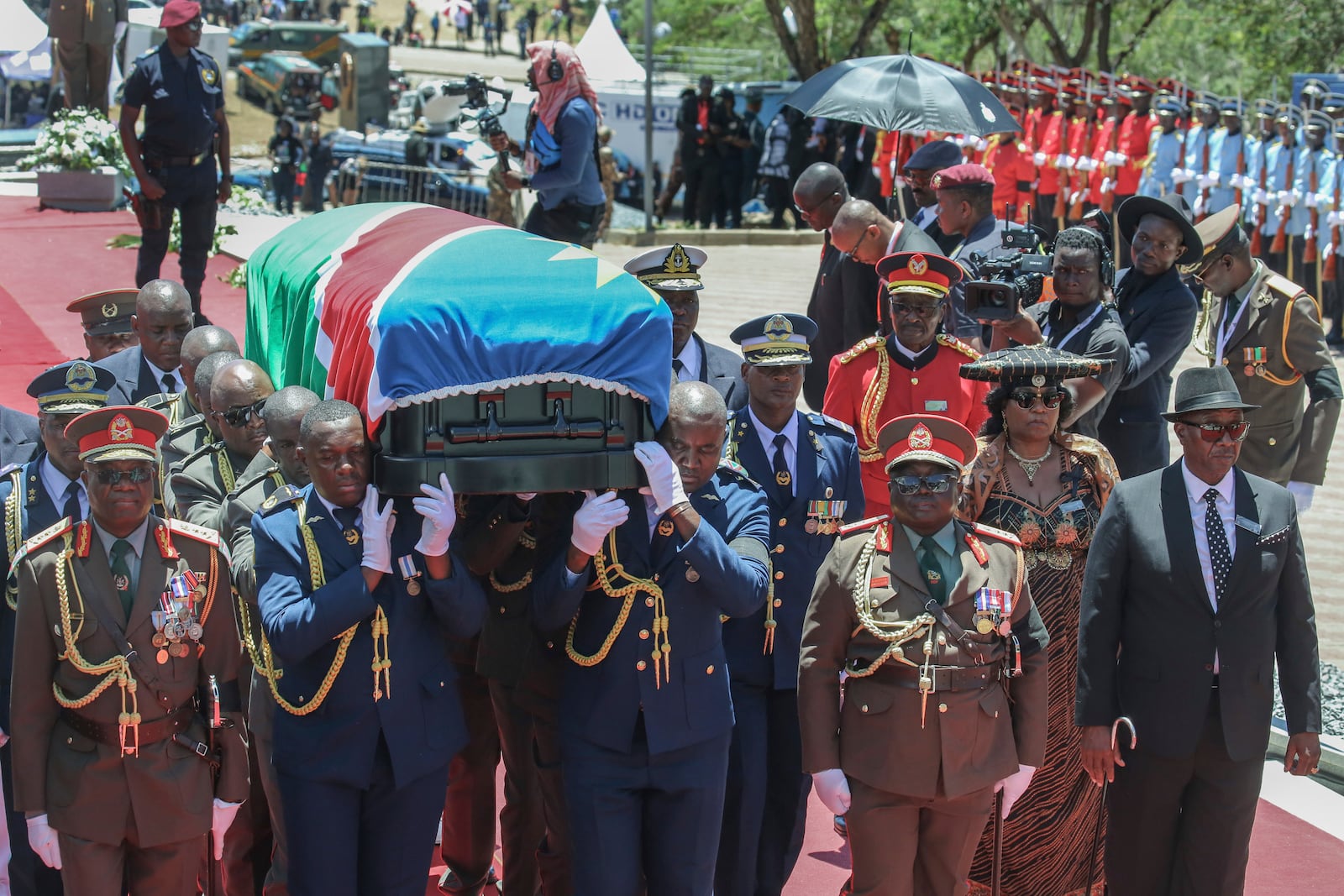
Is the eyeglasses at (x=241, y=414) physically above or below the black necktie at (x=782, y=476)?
above

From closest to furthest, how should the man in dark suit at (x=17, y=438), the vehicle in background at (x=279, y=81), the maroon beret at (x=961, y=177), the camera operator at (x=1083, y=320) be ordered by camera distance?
1. the man in dark suit at (x=17, y=438)
2. the camera operator at (x=1083, y=320)
3. the maroon beret at (x=961, y=177)
4. the vehicle in background at (x=279, y=81)

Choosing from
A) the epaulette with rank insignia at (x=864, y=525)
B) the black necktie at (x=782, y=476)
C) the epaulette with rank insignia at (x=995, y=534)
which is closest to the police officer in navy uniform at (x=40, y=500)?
the black necktie at (x=782, y=476)

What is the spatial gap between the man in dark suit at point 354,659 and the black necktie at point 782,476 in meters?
1.19

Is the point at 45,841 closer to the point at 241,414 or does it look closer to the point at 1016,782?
the point at 241,414

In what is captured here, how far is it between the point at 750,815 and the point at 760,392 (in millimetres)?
1261

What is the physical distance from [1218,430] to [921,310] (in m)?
1.36

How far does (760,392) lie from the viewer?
4938 millimetres

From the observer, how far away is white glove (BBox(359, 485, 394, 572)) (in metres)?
3.93

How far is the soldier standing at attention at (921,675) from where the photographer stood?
418 centimetres

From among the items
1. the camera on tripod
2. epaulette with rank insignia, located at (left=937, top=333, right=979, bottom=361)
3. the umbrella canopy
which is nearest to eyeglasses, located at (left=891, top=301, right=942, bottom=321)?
epaulette with rank insignia, located at (left=937, top=333, right=979, bottom=361)

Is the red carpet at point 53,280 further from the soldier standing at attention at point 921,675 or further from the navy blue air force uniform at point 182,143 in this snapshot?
the soldier standing at attention at point 921,675

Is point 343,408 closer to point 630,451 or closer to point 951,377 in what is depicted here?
point 630,451

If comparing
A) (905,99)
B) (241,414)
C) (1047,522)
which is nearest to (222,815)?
(241,414)

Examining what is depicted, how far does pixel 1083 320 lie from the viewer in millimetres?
6031
